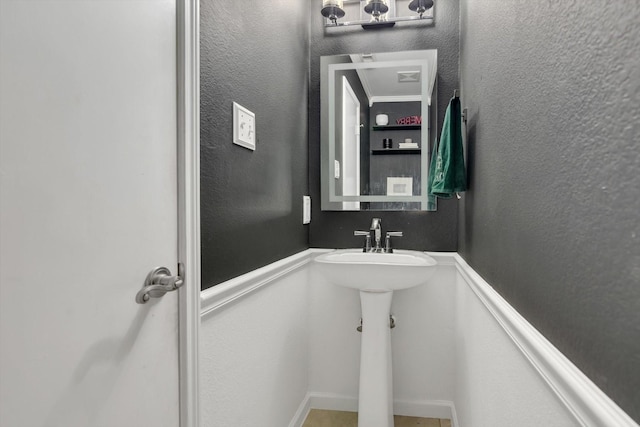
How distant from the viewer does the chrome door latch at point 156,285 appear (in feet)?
2.47

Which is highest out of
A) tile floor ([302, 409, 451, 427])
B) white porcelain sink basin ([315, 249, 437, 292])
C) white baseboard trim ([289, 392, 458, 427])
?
→ white porcelain sink basin ([315, 249, 437, 292])

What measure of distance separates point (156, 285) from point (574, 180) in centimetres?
75

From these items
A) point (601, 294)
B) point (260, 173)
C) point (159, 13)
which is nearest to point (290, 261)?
point (260, 173)

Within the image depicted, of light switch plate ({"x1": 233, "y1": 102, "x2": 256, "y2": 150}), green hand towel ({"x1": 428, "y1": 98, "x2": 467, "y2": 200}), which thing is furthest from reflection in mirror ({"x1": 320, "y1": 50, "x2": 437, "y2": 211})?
light switch plate ({"x1": 233, "y1": 102, "x2": 256, "y2": 150})

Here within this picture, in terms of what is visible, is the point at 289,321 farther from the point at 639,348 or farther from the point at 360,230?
the point at 639,348

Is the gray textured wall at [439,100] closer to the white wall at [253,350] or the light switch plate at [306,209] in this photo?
the light switch plate at [306,209]

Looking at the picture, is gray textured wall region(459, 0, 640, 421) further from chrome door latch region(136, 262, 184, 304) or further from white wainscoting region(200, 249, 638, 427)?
chrome door latch region(136, 262, 184, 304)

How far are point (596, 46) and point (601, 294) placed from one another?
303 mm

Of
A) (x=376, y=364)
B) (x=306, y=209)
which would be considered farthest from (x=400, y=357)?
(x=306, y=209)

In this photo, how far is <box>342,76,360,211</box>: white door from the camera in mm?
2055

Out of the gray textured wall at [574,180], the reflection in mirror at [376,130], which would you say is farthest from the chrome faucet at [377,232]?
the gray textured wall at [574,180]

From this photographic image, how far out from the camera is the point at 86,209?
24.9 inches

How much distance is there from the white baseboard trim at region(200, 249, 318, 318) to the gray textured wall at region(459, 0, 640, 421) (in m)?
0.72

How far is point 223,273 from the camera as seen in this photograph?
1104mm
